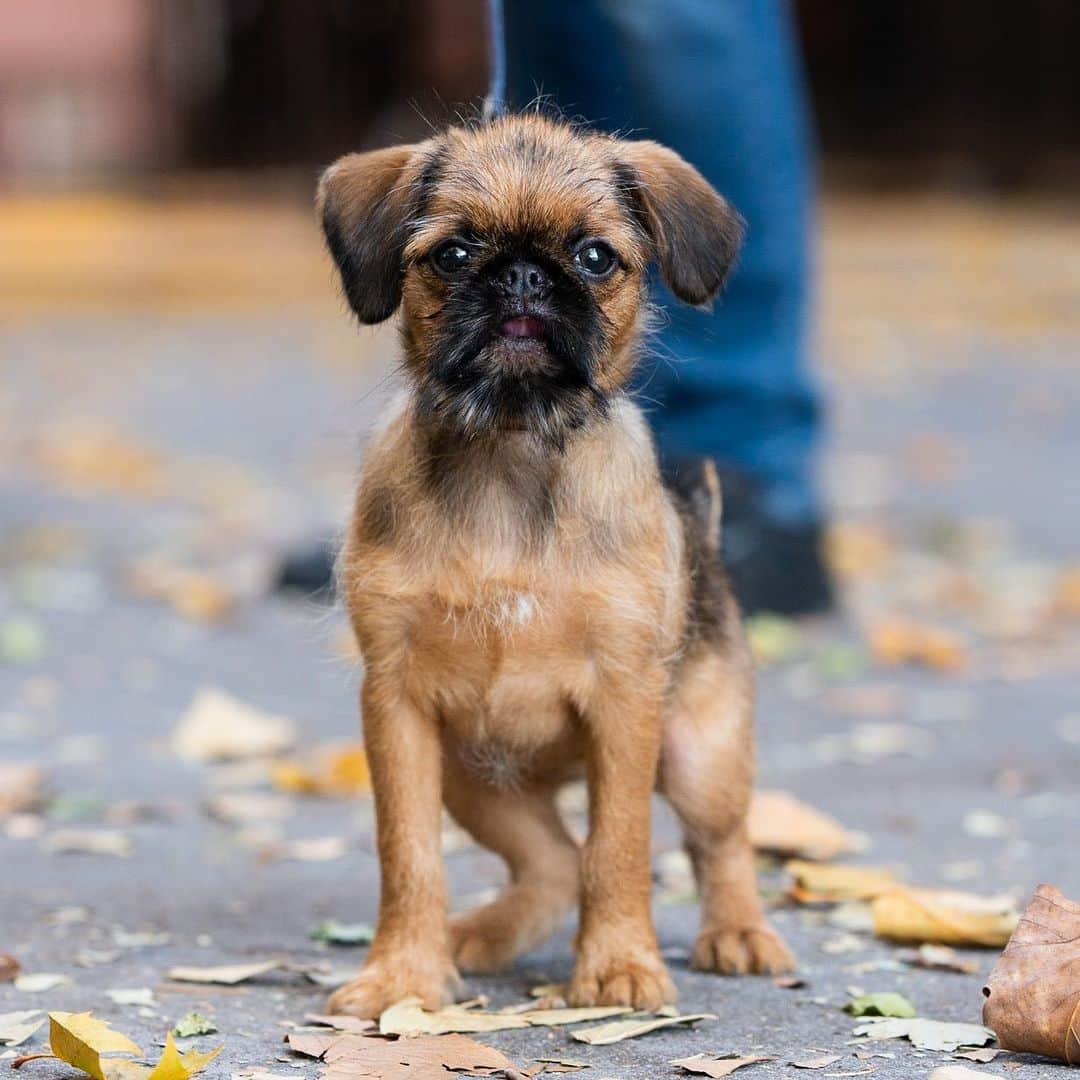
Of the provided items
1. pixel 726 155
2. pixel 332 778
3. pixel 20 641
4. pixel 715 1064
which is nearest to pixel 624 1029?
pixel 715 1064

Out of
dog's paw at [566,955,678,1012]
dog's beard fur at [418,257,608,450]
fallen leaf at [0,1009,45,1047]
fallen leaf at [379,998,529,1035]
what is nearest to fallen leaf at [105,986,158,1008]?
fallen leaf at [0,1009,45,1047]

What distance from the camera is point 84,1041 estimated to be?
277 centimetres

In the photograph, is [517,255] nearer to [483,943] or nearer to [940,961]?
[483,943]

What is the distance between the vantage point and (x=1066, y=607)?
666cm

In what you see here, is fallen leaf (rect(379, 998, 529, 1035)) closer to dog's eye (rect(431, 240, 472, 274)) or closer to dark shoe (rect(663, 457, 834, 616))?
dog's eye (rect(431, 240, 472, 274))

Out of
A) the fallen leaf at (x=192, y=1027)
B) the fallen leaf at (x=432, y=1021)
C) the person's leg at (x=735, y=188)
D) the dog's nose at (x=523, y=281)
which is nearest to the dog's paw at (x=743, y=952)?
the fallen leaf at (x=432, y=1021)

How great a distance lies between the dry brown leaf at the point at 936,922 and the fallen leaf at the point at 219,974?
1088mm

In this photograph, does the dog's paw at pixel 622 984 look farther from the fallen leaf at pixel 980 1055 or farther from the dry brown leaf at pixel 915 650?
the dry brown leaf at pixel 915 650

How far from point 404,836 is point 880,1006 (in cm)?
80

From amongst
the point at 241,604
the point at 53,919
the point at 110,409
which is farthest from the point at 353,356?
the point at 53,919

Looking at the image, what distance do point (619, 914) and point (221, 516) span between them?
218 inches

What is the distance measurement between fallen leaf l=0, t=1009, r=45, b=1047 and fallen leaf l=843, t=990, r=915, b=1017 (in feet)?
4.10

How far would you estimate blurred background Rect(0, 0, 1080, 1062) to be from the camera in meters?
4.55

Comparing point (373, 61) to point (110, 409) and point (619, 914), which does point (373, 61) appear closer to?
point (110, 409)
